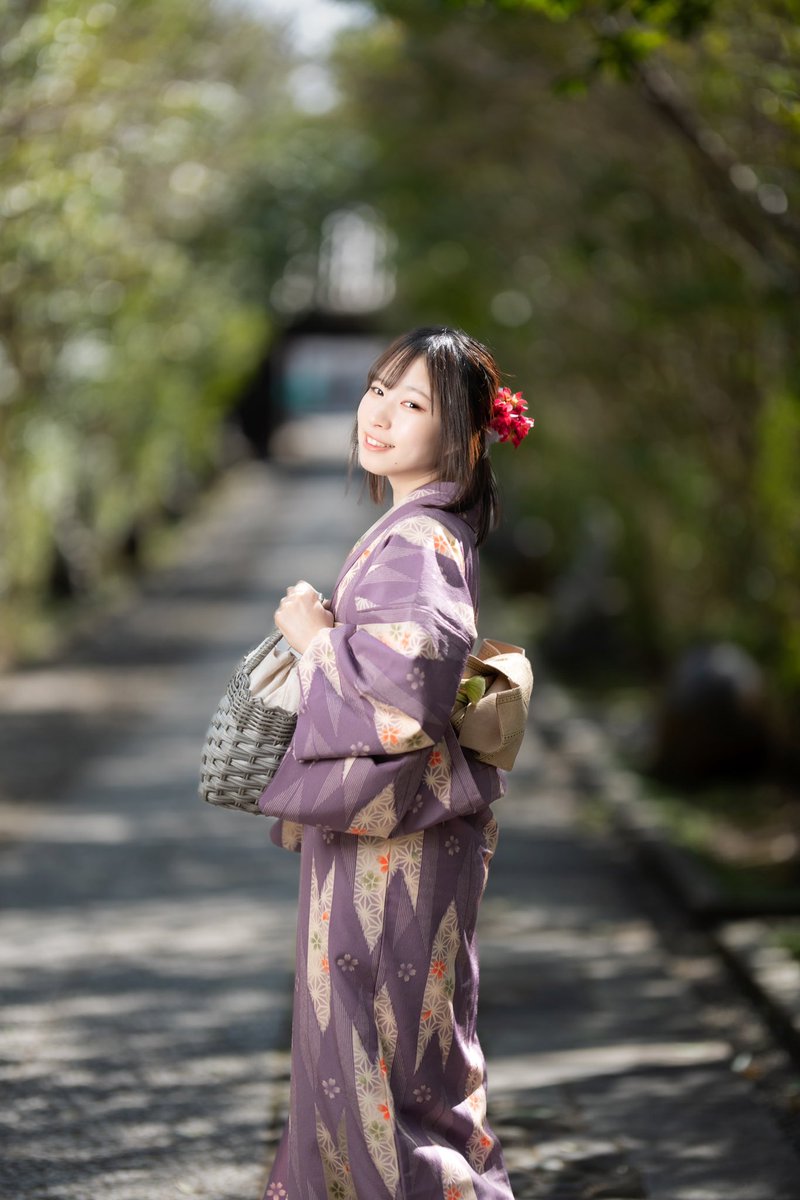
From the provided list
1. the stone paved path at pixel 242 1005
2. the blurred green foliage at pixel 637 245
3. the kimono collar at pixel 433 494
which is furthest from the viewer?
the blurred green foliage at pixel 637 245

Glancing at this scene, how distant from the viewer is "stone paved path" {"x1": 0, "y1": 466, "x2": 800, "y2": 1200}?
13.8ft

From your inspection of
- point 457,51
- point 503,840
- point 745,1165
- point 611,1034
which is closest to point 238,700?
point 745,1165

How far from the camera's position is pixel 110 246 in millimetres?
12883

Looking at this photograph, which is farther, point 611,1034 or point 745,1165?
point 611,1034

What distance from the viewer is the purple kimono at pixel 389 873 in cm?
291

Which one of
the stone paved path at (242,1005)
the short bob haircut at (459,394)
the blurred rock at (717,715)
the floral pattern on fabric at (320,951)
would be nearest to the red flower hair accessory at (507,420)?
the short bob haircut at (459,394)

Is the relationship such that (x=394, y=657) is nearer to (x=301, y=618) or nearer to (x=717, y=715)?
(x=301, y=618)

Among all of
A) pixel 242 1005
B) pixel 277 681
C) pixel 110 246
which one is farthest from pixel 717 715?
pixel 110 246

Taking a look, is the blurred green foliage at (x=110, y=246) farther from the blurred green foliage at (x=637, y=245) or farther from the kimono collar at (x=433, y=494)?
the kimono collar at (x=433, y=494)

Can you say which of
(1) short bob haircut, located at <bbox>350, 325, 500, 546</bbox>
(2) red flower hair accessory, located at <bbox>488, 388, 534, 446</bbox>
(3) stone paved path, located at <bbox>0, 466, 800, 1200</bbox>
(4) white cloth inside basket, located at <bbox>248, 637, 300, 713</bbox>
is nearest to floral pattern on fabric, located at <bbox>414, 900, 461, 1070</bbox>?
(4) white cloth inside basket, located at <bbox>248, 637, 300, 713</bbox>

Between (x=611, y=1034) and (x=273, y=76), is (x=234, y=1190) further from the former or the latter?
(x=273, y=76)

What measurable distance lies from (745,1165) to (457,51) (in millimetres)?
9533

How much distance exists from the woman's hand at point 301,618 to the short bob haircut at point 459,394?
32cm

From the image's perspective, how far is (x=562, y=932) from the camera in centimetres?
658
